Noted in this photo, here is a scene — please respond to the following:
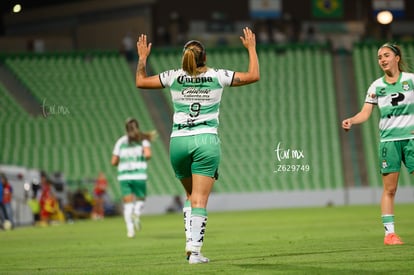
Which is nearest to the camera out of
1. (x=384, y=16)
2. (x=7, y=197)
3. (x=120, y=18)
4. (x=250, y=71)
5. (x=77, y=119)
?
(x=250, y=71)

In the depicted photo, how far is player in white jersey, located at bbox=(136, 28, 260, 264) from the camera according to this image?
1029 centimetres

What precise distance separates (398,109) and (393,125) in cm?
22

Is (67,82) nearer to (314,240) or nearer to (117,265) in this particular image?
(314,240)

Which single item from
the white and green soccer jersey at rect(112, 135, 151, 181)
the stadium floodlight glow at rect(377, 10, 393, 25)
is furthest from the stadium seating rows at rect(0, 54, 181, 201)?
the white and green soccer jersey at rect(112, 135, 151, 181)

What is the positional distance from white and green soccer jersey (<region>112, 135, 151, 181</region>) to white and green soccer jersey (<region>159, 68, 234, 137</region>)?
843 centimetres

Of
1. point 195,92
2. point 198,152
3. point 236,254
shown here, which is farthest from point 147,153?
point 198,152

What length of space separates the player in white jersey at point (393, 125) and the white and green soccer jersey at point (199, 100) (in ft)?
7.62

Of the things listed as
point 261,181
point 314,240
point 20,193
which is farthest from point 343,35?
point 314,240

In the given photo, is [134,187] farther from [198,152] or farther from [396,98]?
[198,152]

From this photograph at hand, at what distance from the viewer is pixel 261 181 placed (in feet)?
119

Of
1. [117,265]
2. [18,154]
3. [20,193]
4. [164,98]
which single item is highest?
[164,98]

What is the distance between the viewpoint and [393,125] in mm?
12211

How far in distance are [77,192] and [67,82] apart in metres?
8.31

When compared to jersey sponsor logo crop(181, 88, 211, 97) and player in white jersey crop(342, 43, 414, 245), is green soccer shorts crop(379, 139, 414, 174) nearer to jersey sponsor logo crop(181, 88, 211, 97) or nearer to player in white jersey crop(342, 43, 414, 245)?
player in white jersey crop(342, 43, 414, 245)
